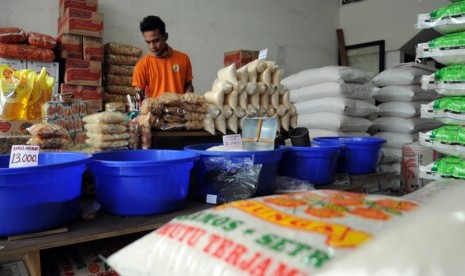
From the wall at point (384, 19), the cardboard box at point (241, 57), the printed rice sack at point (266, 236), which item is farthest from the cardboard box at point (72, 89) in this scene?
the wall at point (384, 19)

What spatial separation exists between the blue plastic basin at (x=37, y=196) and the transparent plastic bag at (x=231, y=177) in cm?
49

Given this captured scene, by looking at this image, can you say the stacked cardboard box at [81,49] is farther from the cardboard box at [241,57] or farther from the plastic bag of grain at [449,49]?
the plastic bag of grain at [449,49]

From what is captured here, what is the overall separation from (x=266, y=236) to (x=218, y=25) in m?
4.41

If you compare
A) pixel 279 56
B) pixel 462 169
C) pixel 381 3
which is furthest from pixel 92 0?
pixel 381 3

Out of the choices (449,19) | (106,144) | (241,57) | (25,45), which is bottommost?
(106,144)

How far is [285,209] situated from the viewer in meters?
0.61

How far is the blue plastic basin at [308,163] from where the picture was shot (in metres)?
1.75

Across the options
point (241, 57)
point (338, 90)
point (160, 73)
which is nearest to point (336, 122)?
point (338, 90)

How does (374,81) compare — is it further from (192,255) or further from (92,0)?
(192,255)

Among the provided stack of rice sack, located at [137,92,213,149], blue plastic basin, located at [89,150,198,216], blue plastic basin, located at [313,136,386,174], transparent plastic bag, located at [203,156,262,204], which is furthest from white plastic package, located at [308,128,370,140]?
blue plastic basin, located at [89,150,198,216]

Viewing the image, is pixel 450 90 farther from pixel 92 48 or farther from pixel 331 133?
pixel 92 48

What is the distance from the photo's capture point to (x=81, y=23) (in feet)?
10.9

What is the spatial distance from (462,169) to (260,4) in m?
3.90

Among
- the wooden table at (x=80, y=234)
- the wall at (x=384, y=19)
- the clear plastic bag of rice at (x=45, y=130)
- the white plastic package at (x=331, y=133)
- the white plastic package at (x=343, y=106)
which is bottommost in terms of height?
the wooden table at (x=80, y=234)
